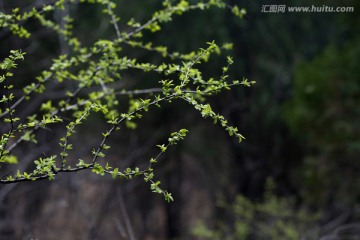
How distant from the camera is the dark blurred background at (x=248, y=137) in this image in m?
7.17

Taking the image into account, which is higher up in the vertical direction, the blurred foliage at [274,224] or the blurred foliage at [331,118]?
the blurred foliage at [331,118]

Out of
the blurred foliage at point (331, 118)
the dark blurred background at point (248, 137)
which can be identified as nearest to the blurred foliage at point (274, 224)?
the dark blurred background at point (248, 137)

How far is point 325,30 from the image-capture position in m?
9.27

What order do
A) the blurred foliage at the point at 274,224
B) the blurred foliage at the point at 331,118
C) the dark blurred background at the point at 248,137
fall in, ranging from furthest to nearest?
the blurred foliage at the point at 274,224 < the dark blurred background at the point at 248,137 < the blurred foliage at the point at 331,118

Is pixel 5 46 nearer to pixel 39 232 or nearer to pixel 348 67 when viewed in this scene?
pixel 39 232

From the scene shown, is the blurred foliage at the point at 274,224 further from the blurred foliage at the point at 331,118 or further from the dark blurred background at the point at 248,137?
the blurred foliage at the point at 331,118

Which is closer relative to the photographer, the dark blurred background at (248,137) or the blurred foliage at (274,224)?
the dark blurred background at (248,137)

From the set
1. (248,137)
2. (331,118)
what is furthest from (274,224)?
(248,137)

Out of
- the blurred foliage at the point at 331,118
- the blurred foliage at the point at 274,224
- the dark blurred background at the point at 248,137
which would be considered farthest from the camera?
the blurred foliage at the point at 274,224

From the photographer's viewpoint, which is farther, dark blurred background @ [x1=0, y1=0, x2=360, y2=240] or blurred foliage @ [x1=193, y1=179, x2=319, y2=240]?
blurred foliage @ [x1=193, y1=179, x2=319, y2=240]

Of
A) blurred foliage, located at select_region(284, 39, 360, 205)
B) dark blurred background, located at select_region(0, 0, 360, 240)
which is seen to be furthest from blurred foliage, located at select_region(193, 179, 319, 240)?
blurred foliage, located at select_region(284, 39, 360, 205)

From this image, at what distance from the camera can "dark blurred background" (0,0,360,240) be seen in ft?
23.5

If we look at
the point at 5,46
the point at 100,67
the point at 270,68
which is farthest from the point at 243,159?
the point at 100,67

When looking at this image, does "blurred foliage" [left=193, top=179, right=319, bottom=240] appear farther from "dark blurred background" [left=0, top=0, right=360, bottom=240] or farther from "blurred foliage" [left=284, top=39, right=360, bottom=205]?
"blurred foliage" [left=284, top=39, right=360, bottom=205]
